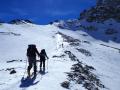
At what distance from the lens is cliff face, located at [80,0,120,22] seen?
12281 centimetres

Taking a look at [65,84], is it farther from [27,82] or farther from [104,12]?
[104,12]

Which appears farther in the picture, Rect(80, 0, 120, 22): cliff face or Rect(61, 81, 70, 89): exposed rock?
Rect(80, 0, 120, 22): cliff face

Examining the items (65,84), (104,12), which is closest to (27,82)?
(65,84)

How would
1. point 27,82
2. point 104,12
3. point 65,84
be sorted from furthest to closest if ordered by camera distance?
point 104,12, point 65,84, point 27,82

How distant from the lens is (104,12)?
129 metres

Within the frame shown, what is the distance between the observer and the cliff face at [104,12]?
123 m

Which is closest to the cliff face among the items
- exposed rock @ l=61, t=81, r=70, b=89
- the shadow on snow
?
exposed rock @ l=61, t=81, r=70, b=89

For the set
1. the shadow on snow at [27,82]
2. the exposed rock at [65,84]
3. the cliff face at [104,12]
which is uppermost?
the cliff face at [104,12]

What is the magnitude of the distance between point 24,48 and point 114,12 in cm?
7281

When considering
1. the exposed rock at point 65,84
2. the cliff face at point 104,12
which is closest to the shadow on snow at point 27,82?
the exposed rock at point 65,84

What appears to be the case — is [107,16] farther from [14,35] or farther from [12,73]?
[12,73]

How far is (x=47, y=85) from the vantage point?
21719 mm

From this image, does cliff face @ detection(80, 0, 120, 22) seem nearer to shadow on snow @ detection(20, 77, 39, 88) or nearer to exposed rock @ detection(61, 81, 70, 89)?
exposed rock @ detection(61, 81, 70, 89)

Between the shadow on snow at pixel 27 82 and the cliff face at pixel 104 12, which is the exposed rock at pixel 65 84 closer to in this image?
the shadow on snow at pixel 27 82
